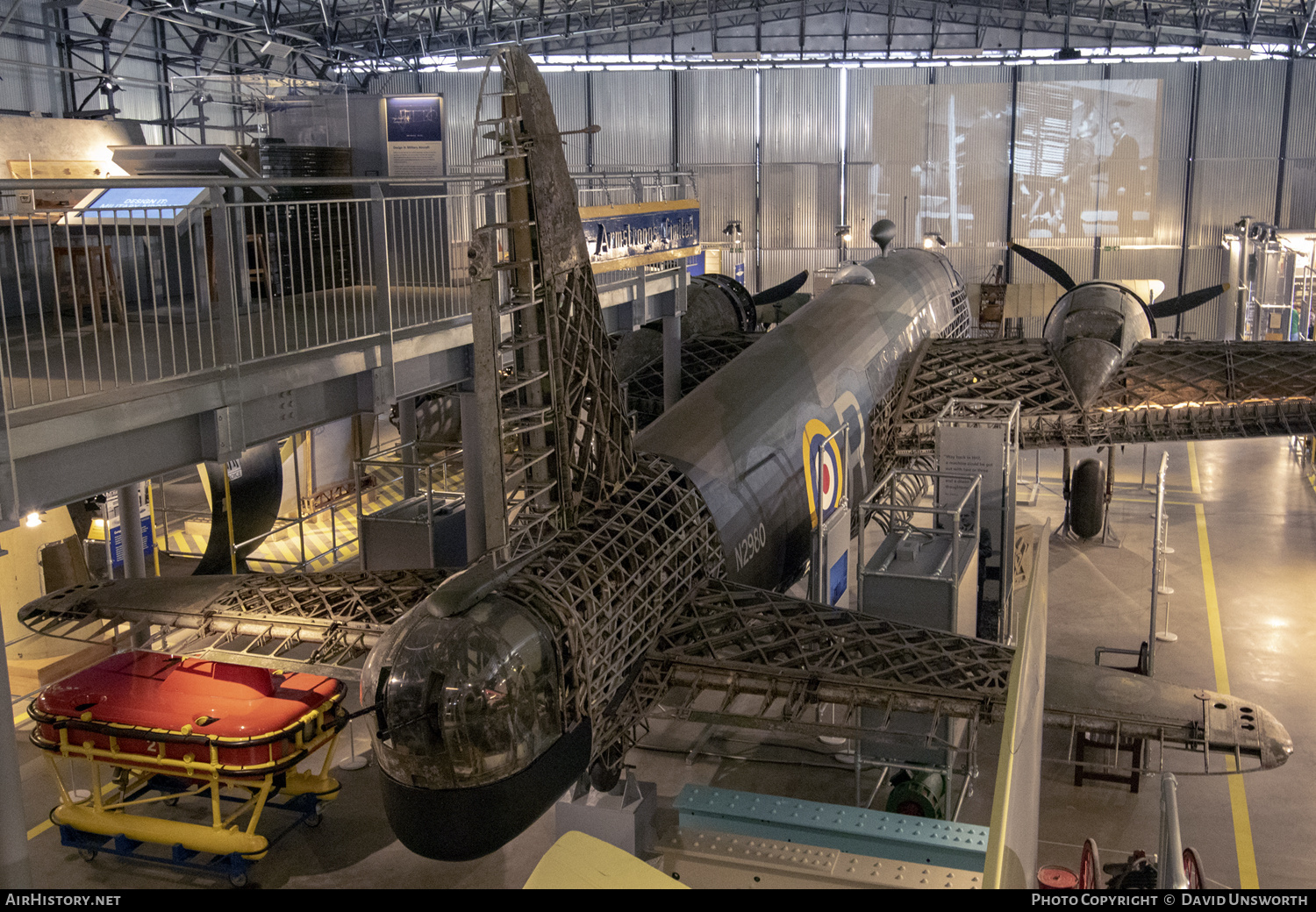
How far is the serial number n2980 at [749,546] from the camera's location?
12531 mm

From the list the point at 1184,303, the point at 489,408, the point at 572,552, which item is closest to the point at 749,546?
the point at 572,552

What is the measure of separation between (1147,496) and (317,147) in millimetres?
21173

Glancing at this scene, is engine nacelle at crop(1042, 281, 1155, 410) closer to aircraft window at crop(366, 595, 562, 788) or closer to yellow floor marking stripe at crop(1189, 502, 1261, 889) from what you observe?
yellow floor marking stripe at crop(1189, 502, 1261, 889)

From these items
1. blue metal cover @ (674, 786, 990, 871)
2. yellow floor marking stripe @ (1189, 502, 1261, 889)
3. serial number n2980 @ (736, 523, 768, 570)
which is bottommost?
yellow floor marking stripe @ (1189, 502, 1261, 889)

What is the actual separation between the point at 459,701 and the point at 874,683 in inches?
148

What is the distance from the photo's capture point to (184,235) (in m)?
14.5

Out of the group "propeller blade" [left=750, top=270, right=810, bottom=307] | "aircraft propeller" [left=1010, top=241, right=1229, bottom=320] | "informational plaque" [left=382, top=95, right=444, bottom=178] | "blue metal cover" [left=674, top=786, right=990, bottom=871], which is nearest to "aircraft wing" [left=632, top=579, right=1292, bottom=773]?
"blue metal cover" [left=674, top=786, right=990, bottom=871]

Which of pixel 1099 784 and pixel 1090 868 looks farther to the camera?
pixel 1099 784

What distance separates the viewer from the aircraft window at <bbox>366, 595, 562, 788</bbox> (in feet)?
→ 26.1

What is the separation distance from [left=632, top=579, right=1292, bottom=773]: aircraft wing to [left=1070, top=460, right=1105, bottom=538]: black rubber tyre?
1112 cm

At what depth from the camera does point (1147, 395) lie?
64.5ft

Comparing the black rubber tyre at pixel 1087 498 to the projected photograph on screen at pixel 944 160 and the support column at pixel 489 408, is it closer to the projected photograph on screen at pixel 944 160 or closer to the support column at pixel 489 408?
the support column at pixel 489 408

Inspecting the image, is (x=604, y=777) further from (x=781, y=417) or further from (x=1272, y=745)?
(x=1272, y=745)
